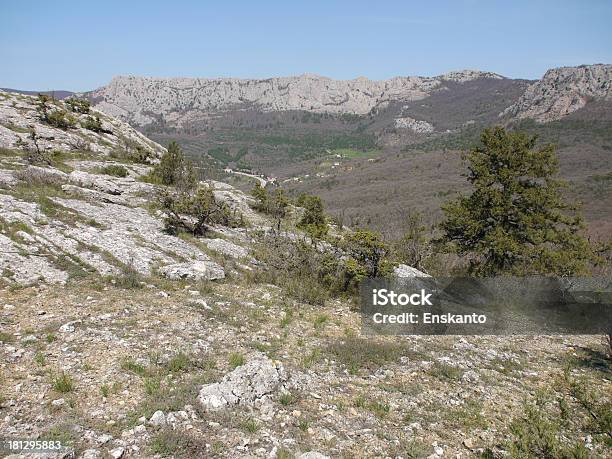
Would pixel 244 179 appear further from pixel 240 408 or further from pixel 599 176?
pixel 240 408

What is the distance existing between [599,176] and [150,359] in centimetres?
15100

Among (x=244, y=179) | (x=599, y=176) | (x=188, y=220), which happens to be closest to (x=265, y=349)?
(x=188, y=220)

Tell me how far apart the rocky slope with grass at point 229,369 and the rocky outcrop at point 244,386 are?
32mm

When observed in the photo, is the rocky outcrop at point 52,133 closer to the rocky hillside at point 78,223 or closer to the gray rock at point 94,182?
the rocky hillside at point 78,223

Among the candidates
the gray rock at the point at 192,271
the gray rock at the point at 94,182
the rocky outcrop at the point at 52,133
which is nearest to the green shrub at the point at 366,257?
the gray rock at the point at 192,271

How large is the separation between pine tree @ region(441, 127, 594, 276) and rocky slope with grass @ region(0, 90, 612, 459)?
165 inches

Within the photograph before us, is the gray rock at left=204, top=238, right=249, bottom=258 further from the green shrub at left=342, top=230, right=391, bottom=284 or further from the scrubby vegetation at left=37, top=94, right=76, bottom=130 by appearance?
the scrubby vegetation at left=37, top=94, right=76, bottom=130

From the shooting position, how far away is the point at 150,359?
8766 millimetres

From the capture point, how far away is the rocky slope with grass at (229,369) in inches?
270

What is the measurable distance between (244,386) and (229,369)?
3.29 ft

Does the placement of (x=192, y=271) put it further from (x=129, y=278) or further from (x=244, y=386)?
(x=244, y=386)

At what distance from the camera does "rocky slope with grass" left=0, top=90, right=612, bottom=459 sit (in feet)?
22.5

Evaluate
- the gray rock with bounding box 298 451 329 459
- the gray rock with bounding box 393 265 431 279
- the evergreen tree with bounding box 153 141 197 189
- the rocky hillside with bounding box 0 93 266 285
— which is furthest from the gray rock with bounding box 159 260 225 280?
the evergreen tree with bounding box 153 141 197 189

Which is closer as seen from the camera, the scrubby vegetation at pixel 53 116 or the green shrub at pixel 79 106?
the scrubby vegetation at pixel 53 116
